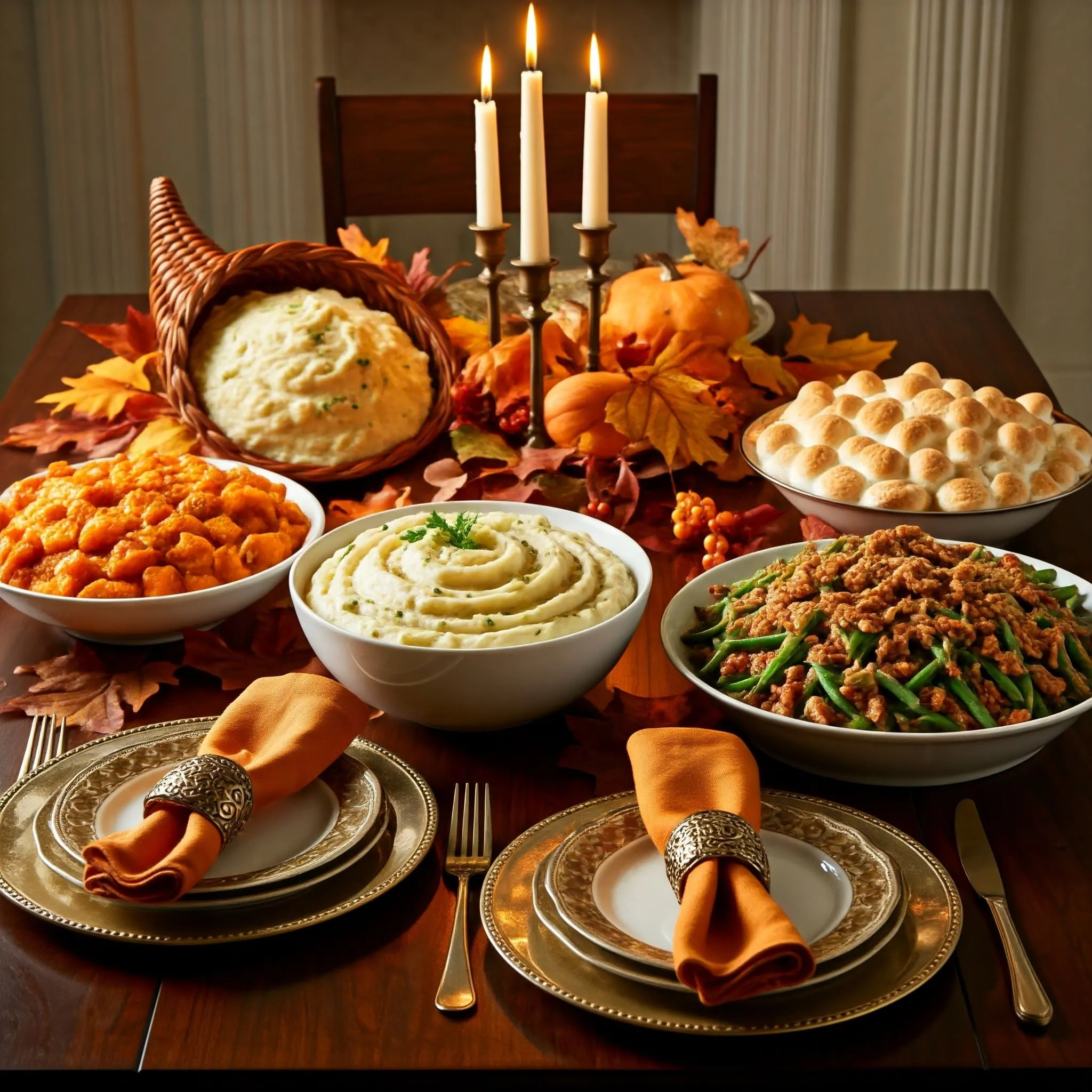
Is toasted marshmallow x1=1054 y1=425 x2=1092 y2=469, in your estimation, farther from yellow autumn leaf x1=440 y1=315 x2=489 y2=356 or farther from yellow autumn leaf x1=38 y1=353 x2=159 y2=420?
yellow autumn leaf x1=38 y1=353 x2=159 y2=420

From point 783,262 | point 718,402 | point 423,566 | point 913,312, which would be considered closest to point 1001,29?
point 783,262

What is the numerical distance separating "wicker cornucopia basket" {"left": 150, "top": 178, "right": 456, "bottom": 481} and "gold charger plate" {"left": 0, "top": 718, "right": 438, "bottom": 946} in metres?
0.69

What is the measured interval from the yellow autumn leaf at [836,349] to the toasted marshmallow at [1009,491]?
2.13ft

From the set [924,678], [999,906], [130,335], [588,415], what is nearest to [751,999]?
[999,906]

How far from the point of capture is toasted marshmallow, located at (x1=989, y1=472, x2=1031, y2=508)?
1.44m

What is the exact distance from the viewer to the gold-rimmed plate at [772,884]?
2.77ft

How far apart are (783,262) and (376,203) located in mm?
1753

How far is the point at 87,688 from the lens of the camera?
1.24 meters

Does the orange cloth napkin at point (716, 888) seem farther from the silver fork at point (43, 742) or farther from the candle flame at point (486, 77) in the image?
the candle flame at point (486, 77)

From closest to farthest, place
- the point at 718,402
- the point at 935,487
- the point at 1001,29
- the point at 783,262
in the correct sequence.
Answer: the point at 935,487 → the point at 718,402 → the point at 1001,29 → the point at 783,262

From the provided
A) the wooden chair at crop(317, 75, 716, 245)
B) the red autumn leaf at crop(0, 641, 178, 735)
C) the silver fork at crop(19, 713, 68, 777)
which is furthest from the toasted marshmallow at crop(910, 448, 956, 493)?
the wooden chair at crop(317, 75, 716, 245)

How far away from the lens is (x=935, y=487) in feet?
4.84

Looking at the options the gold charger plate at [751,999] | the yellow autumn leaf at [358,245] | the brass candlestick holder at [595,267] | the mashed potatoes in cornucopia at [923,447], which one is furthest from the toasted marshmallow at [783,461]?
the yellow autumn leaf at [358,245]

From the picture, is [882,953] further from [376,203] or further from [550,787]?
[376,203]
